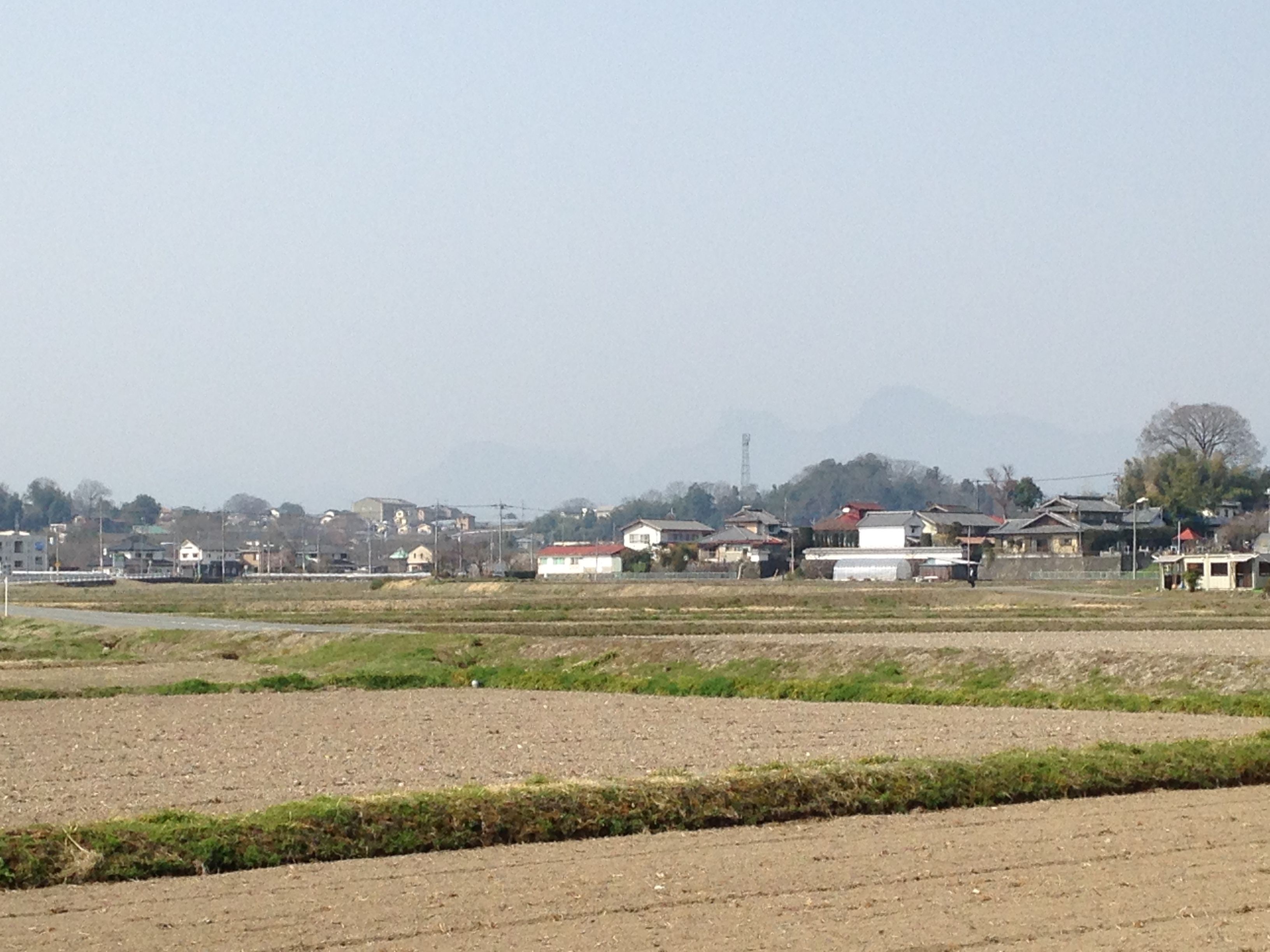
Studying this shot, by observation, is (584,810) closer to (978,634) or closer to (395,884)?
(395,884)

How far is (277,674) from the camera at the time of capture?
3700cm

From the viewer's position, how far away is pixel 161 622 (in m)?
60.7

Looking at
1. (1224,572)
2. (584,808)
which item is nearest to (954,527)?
(1224,572)

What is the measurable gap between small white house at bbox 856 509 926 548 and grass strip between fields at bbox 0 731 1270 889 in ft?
397

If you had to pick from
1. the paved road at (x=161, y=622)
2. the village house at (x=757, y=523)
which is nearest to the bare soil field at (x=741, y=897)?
the paved road at (x=161, y=622)

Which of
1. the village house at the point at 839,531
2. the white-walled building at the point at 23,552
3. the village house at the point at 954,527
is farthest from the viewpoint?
the white-walled building at the point at 23,552

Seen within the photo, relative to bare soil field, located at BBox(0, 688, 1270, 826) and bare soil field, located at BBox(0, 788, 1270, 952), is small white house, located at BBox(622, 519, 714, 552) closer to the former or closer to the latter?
bare soil field, located at BBox(0, 688, 1270, 826)

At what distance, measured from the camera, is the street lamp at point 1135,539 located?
107m

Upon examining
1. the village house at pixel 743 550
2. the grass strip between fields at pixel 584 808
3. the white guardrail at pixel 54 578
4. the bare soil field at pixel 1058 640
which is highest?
the village house at pixel 743 550

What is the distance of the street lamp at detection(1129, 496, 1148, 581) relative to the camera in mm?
107188

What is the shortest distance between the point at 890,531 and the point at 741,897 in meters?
130

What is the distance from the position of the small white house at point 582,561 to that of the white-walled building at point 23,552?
74.3m

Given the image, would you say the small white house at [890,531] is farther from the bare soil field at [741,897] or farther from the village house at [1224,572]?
the bare soil field at [741,897]

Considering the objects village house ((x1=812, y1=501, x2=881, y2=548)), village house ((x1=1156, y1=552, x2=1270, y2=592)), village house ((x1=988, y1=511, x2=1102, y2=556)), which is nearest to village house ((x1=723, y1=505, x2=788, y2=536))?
village house ((x1=812, y1=501, x2=881, y2=548))
